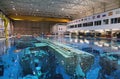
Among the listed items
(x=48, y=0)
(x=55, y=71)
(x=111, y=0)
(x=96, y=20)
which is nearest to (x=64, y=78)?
(x=55, y=71)

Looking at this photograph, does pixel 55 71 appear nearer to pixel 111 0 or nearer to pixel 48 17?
pixel 111 0

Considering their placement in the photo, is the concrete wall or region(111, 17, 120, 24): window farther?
the concrete wall

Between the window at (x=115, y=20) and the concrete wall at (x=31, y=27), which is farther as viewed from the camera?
the concrete wall at (x=31, y=27)

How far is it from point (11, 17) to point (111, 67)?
3256 cm

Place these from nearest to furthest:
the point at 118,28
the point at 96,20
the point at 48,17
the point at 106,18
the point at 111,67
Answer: the point at 111,67 < the point at 118,28 < the point at 106,18 < the point at 96,20 < the point at 48,17

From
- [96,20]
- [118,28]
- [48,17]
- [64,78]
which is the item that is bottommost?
[64,78]

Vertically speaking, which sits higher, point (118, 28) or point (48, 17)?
point (48, 17)

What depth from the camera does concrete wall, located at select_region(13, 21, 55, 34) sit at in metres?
39.4

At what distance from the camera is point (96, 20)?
76.5 feet

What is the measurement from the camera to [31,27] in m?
40.8

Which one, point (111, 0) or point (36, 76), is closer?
point (36, 76)

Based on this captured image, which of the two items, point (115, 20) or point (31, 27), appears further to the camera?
point (31, 27)

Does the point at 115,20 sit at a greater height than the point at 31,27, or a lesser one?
lesser

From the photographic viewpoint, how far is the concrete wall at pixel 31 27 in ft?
129
